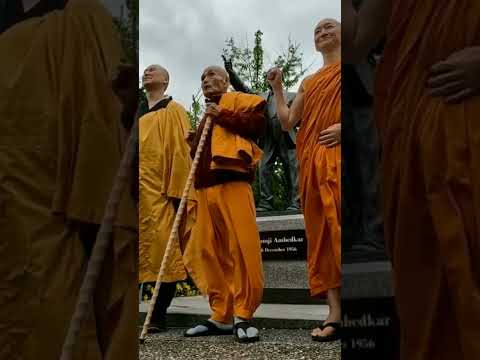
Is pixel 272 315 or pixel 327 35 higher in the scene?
pixel 327 35

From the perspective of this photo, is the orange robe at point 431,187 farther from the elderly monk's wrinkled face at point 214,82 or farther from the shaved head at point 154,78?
the shaved head at point 154,78

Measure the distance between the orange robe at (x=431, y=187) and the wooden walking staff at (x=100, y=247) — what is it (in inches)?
24.8

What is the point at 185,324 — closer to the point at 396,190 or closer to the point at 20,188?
the point at 20,188

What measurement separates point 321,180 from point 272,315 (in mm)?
1305

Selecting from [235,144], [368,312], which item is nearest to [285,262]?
[235,144]

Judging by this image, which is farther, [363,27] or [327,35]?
[327,35]

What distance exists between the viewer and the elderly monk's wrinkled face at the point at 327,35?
4.39 meters

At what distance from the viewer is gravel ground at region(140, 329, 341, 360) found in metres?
3.77

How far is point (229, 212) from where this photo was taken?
4.52 metres

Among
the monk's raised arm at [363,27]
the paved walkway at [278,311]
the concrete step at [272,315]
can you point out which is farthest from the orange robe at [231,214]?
the monk's raised arm at [363,27]

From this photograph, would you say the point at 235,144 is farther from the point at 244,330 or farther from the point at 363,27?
the point at 363,27

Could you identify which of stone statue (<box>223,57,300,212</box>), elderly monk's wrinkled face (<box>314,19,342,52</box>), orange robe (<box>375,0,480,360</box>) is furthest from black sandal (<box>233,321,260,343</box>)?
stone statue (<box>223,57,300,212</box>)

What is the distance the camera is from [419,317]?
5.16 feet

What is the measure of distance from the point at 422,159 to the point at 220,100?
3.24 metres
